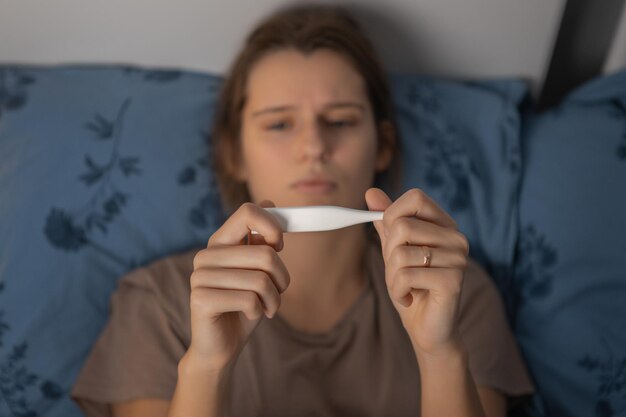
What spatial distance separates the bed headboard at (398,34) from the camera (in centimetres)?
117

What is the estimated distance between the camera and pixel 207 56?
48.7 inches

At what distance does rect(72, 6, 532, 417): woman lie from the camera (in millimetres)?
789

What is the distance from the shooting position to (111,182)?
3.67 ft

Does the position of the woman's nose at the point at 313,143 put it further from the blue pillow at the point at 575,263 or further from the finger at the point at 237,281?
the blue pillow at the point at 575,263

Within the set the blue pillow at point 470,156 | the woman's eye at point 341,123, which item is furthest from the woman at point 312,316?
the blue pillow at point 470,156

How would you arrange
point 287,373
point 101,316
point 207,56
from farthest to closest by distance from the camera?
point 207,56, point 101,316, point 287,373

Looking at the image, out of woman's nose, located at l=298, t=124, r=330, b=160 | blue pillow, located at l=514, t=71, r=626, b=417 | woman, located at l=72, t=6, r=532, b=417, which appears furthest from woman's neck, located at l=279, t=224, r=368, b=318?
blue pillow, located at l=514, t=71, r=626, b=417

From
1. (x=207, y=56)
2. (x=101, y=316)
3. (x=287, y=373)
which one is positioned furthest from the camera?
(x=207, y=56)

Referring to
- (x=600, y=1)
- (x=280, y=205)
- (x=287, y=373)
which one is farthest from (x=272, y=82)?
(x=600, y=1)

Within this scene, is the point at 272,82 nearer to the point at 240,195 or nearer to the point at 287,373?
the point at 240,195

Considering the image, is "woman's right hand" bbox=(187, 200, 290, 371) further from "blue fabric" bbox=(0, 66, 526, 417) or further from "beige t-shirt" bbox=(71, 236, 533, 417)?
"blue fabric" bbox=(0, 66, 526, 417)

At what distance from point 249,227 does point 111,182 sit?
0.51 metres

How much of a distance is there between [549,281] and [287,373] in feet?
1.70

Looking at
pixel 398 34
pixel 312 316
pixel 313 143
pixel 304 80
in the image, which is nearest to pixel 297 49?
pixel 304 80
